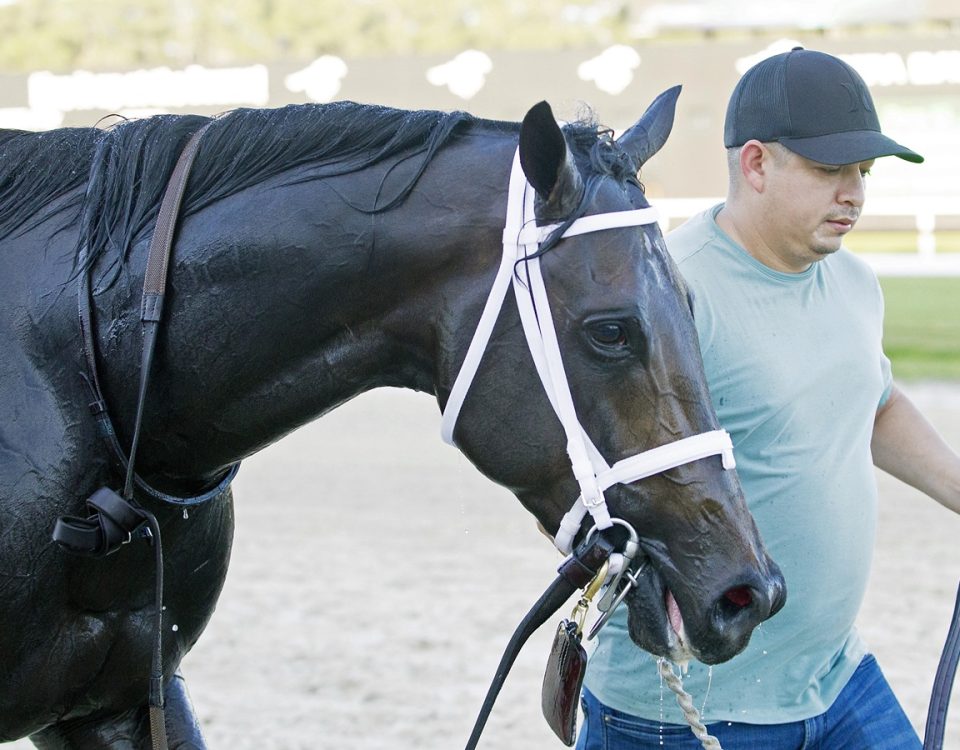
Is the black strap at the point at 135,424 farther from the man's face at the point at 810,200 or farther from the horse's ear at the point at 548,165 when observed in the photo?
the man's face at the point at 810,200

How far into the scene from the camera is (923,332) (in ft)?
46.4

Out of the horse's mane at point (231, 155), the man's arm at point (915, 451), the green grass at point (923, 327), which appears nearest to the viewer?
the horse's mane at point (231, 155)

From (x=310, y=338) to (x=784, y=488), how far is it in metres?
1.04

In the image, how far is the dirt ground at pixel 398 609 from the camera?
4477 millimetres

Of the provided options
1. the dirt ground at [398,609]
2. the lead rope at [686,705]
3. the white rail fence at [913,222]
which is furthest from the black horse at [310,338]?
the white rail fence at [913,222]

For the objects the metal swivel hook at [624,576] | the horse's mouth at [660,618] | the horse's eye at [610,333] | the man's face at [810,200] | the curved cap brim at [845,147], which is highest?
the curved cap brim at [845,147]

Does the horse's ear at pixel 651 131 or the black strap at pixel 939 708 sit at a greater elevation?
the horse's ear at pixel 651 131

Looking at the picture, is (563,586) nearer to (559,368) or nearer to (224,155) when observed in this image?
(559,368)

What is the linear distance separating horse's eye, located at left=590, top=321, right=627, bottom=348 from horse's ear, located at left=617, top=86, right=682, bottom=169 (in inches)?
14.2

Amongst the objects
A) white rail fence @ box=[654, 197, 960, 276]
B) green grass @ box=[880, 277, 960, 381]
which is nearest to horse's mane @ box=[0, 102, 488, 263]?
green grass @ box=[880, 277, 960, 381]

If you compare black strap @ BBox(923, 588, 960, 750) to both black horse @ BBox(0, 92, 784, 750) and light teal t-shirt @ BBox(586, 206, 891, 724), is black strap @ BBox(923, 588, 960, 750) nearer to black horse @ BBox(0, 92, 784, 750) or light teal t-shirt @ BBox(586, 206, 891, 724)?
light teal t-shirt @ BBox(586, 206, 891, 724)

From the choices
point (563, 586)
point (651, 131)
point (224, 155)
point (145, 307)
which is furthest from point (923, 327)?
point (145, 307)

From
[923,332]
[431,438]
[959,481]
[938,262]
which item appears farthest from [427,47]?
[959,481]

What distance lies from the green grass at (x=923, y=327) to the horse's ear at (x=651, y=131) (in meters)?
9.68
